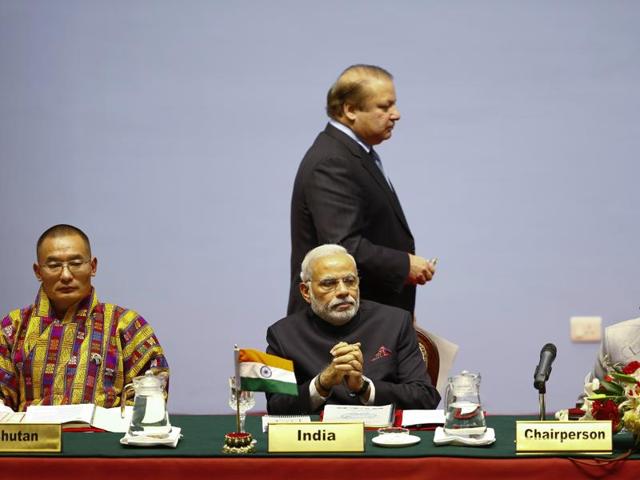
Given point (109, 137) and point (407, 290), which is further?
point (109, 137)

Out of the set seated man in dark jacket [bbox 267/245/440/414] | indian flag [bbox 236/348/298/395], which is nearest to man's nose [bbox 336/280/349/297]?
seated man in dark jacket [bbox 267/245/440/414]

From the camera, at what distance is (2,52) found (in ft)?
15.4

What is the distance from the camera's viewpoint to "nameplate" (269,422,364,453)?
221 cm

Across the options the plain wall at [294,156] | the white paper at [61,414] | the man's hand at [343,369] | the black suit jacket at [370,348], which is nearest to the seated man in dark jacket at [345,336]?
the black suit jacket at [370,348]

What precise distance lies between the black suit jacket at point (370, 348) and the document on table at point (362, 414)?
0.28 meters

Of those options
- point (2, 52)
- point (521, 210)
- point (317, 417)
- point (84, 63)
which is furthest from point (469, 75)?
point (317, 417)

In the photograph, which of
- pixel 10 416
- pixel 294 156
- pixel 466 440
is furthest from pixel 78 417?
pixel 294 156

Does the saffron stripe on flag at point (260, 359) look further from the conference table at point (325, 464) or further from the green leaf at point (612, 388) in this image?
the green leaf at point (612, 388)

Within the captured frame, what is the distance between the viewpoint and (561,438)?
2207 millimetres

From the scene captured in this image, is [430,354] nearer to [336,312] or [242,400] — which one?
[336,312]

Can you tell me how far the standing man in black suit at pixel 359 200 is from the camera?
3.41m

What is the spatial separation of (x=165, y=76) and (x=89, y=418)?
236 centimetres

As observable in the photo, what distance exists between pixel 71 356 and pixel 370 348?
775 mm

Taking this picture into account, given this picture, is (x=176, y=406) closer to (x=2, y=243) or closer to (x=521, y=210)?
(x=2, y=243)
